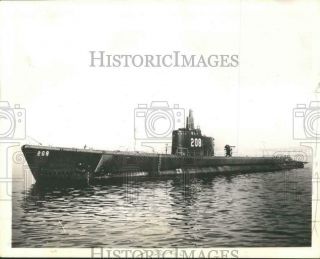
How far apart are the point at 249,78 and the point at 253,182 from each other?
2.09 meters

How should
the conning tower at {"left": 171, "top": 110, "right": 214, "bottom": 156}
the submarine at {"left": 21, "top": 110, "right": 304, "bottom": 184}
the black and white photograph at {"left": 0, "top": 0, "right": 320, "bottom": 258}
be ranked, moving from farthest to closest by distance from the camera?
the submarine at {"left": 21, "top": 110, "right": 304, "bottom": 184}, the conning tower at {"left": 171, "top": 110, "right": 214, "bottom": 156}, the black and white photograph at {"left": 0, "top": 0, "right": 320, "bottom": 258}

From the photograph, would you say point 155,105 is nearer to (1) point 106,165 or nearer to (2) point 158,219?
(2) point 158,219

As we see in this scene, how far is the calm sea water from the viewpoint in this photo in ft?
13.3

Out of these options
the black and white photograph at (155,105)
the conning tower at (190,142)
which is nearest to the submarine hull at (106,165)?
the conning tower at (190,142)

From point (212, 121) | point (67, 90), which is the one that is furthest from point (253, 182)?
point (67, 90)

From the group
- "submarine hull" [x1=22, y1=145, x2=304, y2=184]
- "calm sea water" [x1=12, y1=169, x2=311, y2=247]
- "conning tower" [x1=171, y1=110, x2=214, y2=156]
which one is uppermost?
"conning tower" [x1=171, y1=110, x2=214, y2=156]

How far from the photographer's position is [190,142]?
717cm

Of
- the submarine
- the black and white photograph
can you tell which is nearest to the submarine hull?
the submarine

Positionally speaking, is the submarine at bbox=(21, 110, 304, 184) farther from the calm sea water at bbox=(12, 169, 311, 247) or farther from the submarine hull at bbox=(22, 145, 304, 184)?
the calm sea water at bbox=(12, 169, 311, 247)

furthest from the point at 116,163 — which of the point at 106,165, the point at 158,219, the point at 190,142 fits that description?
the point at 158,219

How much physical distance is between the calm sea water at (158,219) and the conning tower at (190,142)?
2.04ft

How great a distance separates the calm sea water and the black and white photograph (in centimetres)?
1

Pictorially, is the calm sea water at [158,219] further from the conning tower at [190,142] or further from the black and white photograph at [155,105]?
the conning tower at [190,142]

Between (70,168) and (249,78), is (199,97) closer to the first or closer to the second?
(249,78)
